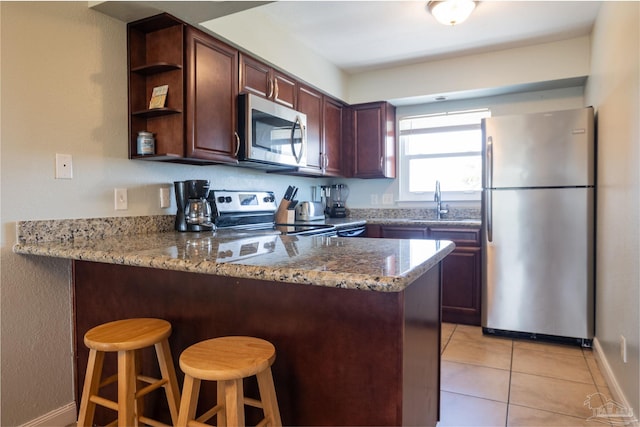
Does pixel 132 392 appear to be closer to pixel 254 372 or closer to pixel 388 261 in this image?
pixel 254 372

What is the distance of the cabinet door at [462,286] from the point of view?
10.6 feet

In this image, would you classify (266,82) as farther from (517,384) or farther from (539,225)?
(517,384)

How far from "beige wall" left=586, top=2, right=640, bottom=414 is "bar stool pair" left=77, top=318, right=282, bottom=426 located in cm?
157

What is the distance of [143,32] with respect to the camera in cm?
216

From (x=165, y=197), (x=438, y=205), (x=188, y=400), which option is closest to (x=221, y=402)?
(x=188, y=400)

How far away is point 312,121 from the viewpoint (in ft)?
11.1

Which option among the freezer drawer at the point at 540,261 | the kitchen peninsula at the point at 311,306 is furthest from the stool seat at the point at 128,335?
the freezer drawer at the point at 540,261

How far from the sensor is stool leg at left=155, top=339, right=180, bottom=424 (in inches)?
57.6

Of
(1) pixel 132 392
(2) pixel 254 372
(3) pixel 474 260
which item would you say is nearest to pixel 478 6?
(3) pixel 474 260

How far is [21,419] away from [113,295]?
2.10 feet

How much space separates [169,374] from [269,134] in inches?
66.9

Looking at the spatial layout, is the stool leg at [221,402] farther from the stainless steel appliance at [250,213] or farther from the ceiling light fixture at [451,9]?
the ceiling light fixture at [451,9]

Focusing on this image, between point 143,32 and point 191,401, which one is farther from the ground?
point 143,32

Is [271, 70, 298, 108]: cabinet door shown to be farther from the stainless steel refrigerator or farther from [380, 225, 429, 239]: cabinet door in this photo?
the stainless steel refrigerator
